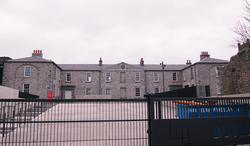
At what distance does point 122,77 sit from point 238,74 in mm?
27025

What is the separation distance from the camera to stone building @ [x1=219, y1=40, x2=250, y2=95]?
46.2 ft

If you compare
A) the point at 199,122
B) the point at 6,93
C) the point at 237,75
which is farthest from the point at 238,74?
the point at 6,93

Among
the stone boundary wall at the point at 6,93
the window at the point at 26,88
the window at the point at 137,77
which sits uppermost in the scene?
the window at the point at 137,77

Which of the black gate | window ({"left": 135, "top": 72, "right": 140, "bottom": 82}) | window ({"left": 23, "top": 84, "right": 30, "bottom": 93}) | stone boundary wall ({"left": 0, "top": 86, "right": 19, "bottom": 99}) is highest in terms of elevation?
window ({"left": 135, "top": 72, "right": 140, "bottom": 82})

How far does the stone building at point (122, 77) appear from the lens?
32.7 meters

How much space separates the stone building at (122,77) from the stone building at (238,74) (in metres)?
15.7

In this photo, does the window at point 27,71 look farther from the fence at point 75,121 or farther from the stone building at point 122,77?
the fence at point 75,121

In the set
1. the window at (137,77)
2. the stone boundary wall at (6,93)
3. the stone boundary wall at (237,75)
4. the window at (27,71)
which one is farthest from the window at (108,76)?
the stone boundary wall at (6,93)

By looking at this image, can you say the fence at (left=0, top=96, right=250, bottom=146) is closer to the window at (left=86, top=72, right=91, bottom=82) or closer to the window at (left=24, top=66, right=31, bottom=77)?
the window at (left=24, top=66, right=31, bottom=77)

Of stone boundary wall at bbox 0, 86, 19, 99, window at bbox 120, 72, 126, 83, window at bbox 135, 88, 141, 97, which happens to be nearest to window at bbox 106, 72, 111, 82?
window at bbox 120, 72, 126, 83

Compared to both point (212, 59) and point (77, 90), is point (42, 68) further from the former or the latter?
point (212, 59)

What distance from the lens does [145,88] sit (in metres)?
40.6

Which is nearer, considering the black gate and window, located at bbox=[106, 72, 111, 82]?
the black gate

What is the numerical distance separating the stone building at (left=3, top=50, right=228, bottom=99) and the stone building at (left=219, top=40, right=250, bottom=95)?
1565cm
